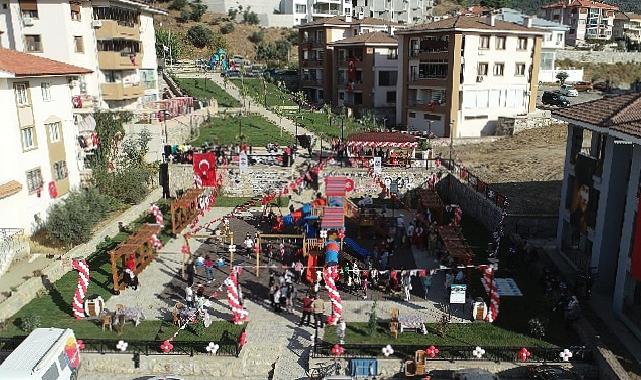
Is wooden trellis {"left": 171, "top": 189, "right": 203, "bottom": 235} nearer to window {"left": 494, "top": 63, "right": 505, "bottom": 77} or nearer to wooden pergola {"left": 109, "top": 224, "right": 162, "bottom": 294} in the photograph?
wooden pergola {"left": 109, "top": 224, "right": 162, "bottom": 294}

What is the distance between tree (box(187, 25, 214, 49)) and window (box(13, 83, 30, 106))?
7470 cm

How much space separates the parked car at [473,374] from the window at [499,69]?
138 ft

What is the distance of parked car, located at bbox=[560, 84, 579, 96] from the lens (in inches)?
2670

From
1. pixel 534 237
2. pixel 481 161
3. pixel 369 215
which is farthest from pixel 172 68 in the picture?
pixel 534 237

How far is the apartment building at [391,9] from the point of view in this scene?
376 feet

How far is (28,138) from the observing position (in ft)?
96.8

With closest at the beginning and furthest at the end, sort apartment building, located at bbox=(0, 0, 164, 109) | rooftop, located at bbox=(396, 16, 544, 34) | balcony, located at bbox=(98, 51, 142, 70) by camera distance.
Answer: apartment building, located at bbox=(0, 0, 164, 109), balcony, located at bbox=(98, 51, 142, 70), rooftop, located at bbox=(396, 16, 544, 34)

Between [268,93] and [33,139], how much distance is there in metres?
45.3

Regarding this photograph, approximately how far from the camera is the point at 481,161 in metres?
45.2

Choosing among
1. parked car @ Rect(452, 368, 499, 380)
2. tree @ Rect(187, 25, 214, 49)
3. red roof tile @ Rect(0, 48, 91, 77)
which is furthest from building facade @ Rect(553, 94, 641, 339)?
tree @ Rect(187, 25, 214, 49)

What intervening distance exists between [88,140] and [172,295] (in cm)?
1945

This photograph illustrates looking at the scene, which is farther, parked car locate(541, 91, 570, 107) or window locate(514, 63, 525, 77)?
parked car locate(541, 91, 570, 107)

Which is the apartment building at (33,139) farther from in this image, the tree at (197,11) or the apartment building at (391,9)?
the apartment building at (391,9)

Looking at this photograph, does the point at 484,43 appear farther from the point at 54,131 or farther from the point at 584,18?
the point at 584,18
